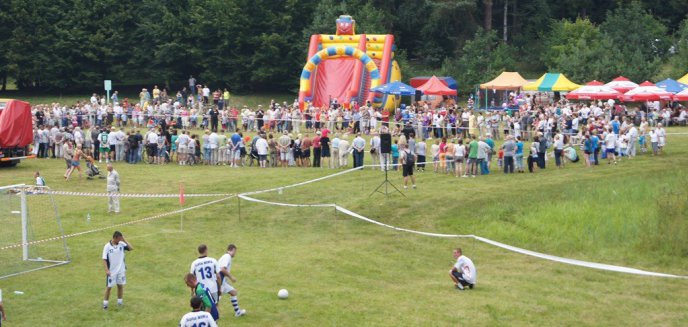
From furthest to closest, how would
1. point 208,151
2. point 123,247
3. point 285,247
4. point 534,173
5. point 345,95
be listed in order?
point 345,95, point 208,151, point 534,173, point 285,247, point 123,247

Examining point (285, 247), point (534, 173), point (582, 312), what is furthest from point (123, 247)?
point (534, 173)

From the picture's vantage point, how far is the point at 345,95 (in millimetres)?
52188

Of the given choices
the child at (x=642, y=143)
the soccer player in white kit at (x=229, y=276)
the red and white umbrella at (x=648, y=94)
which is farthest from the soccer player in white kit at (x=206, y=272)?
the red and white umbrella at (x=648, y=94)

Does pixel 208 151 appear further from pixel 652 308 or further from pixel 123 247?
pixel 652 308

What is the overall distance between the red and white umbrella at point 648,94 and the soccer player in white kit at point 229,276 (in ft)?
99.8

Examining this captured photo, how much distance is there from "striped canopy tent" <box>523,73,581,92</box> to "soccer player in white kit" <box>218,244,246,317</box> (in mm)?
34933

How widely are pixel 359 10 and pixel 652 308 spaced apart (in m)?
46.7

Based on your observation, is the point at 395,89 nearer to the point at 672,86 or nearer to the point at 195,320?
the point at 672,86

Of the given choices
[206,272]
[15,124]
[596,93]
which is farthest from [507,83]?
[206,272]

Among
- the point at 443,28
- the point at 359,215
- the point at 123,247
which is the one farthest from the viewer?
Answer: the point at 443,28

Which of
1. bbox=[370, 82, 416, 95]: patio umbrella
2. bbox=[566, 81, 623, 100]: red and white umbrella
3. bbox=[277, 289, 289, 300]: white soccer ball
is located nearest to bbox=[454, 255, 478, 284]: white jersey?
bbox=[277, 289, 289, 300]: white soccer ball

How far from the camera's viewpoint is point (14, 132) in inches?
1492

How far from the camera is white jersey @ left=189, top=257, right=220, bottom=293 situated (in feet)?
60.1

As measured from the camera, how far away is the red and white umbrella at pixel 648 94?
4540cm
